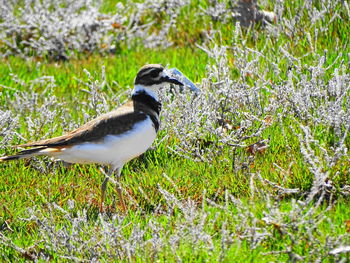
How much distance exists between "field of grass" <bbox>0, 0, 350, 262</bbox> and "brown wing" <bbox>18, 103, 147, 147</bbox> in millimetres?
459

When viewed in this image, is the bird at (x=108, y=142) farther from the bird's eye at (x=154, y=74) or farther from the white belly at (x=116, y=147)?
the bird's eye at (x=154, y=74)

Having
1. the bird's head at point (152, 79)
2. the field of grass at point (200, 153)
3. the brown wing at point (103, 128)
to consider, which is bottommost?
the field of grass at point (200, 153)

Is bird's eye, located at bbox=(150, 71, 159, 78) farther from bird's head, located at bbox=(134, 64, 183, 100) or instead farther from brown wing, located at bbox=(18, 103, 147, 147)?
brown wing, located at bbox=(18, 103, 147, 147)

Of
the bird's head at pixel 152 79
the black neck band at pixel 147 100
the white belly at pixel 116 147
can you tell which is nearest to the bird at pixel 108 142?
the white belly at pixel 116 147

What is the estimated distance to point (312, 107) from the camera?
611 cm

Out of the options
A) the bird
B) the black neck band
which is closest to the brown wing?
the bird

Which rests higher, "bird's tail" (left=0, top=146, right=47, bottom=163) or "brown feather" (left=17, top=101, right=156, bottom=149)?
"brown feather" (left=17, top=101, right=156, bottom=149)

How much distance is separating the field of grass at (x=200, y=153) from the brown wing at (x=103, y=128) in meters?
0.46

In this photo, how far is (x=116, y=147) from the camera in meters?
5.68

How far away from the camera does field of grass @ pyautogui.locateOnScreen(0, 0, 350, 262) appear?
457 cm

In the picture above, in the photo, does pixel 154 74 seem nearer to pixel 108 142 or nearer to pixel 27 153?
pixel 108 142

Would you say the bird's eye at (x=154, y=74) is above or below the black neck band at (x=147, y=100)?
above

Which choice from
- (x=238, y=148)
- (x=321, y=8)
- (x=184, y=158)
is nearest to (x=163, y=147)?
(x=184, y=158)

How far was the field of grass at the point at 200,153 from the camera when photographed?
15.0 feet
